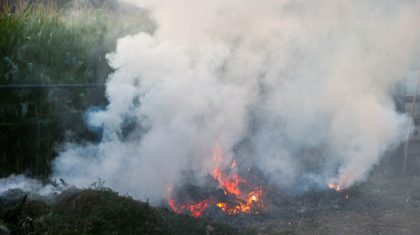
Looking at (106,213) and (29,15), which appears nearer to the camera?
(106,213)

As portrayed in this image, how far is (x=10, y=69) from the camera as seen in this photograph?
22.2ft

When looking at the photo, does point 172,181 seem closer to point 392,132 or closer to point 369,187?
point 369,187

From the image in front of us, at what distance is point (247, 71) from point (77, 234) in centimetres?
361

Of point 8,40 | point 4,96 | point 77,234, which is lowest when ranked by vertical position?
point 77,234

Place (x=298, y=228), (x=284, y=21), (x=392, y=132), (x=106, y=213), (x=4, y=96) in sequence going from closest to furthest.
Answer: (x=106, y=213), (x=298, y=228), (x=4, y=96), (x=284, y=21), (x=392, y=132)

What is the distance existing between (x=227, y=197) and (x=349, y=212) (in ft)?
5.18

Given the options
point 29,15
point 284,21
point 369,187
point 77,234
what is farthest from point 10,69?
point 369,187

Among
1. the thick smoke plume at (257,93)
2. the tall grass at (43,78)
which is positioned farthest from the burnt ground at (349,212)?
the tall grass at (43,78)

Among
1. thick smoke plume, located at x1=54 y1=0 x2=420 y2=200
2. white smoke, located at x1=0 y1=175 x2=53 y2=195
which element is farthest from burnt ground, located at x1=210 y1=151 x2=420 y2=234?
white smoke, located at x1=0 y1=175 x2=53 y2=195

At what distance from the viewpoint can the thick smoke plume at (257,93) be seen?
21.6 feet

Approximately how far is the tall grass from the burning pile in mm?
1628

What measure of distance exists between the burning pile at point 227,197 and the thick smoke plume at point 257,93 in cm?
18

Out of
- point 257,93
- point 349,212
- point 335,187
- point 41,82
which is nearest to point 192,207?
point 257,93

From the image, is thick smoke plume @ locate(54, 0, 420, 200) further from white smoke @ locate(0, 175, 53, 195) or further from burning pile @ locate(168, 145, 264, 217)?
white smoke @ locate(0, 175, 53, 195)
